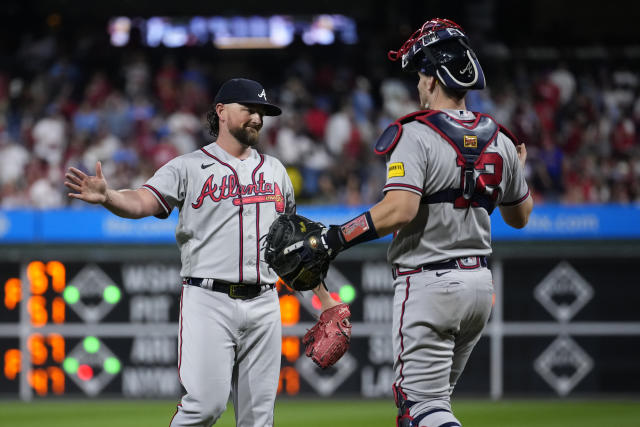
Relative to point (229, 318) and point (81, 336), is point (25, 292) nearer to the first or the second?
point (81, 336)

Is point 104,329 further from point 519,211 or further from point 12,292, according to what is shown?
point 519,211

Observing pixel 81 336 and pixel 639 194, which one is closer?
pixel 81 336

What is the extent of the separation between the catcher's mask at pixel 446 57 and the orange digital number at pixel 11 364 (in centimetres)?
700

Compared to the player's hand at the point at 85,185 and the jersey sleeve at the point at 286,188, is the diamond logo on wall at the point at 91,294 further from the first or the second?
the player's hand at the point at 85,185

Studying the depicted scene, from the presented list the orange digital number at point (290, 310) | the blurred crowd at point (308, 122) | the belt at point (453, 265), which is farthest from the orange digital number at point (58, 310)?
the belt at point (453, 265)

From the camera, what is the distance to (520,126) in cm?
1302

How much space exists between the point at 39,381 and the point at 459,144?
7.11 metres

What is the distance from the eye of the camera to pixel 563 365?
9.82 meters

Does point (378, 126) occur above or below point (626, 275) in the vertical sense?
above

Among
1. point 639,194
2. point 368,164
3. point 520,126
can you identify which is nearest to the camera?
point 639,194

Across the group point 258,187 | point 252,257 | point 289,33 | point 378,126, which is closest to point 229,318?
point 252,257

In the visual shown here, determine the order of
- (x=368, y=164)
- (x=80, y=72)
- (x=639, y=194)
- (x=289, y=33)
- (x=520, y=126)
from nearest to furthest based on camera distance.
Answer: (x=639, y=194), (x=368, y=164), (x=520, y=126), (x=80, y=72), (x=289, y=33)

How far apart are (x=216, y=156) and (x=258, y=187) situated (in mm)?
269

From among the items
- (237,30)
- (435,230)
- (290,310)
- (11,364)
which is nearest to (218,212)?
(435,230)
